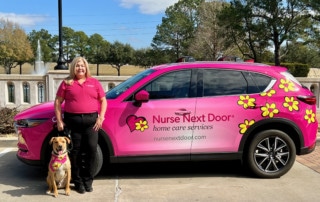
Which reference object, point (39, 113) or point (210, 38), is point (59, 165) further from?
point (210, 38)

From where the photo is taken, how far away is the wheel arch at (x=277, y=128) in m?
5.38

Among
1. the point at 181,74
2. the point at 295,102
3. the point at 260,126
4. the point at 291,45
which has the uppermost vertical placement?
the point at 291,45

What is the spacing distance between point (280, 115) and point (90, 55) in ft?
260

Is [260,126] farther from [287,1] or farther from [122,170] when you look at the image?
[287,1]

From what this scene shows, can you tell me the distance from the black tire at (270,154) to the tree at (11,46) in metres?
64.1

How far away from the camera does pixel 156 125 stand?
5.22 metres

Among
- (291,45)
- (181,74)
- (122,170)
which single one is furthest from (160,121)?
(291,45)

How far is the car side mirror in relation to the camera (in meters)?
5.02

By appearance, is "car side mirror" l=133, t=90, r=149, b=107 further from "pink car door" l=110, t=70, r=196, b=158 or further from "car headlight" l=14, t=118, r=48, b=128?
"car headlight" l=14, t=118, r=48, b=128

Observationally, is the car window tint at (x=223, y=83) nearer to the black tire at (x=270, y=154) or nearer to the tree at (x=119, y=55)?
the black tire at (x=270, y=154)

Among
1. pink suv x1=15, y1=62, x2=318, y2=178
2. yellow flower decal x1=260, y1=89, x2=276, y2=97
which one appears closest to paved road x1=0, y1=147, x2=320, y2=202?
pink suv x1=15, y1=62, x2=318, y2=178

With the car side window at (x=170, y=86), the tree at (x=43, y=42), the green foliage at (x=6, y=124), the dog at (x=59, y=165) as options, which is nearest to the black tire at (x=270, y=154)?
the car side window at (x=170, y=86)

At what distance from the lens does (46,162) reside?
5.19 meters

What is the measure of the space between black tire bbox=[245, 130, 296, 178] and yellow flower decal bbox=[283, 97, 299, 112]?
391 millimetres
